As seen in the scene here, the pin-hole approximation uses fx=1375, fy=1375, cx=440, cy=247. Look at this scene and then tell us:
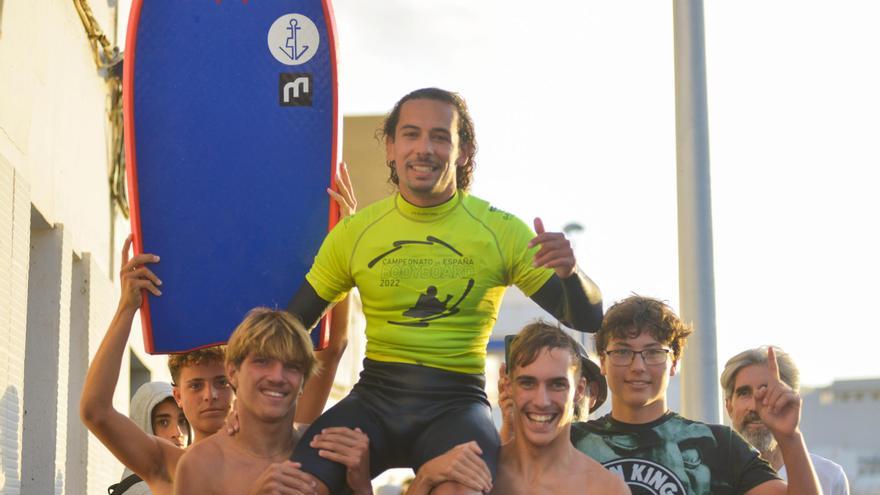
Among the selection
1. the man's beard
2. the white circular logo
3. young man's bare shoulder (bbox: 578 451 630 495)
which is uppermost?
the white circular logo

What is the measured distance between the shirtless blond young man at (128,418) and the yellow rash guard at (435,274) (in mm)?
741

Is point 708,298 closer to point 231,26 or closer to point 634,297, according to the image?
point 634,297

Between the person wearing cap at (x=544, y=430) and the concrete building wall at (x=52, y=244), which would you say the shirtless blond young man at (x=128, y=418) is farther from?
the person wearing cap at (x=544, y=430)

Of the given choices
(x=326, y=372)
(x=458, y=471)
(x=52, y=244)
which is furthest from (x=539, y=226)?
(x=52, y=244)

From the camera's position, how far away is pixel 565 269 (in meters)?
3.63

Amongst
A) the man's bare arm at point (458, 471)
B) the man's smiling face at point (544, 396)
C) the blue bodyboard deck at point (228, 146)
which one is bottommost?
the man's bare arm at point (458, 471)

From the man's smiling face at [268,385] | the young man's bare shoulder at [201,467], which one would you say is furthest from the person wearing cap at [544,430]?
the young man's bare shoulder at [201,467]

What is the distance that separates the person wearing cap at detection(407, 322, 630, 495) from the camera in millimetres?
3686

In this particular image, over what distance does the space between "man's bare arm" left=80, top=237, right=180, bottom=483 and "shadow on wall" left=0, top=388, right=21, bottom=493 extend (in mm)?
849

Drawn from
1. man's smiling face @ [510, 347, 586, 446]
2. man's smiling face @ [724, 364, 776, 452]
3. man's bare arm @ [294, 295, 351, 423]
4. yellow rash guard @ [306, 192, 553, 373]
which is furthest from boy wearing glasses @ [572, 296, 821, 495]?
man's bare arm @ [294, 295, 351, 423]

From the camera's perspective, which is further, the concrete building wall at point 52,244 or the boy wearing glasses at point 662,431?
the concrete building wall at point 52,244

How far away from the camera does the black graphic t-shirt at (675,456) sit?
3885 mm

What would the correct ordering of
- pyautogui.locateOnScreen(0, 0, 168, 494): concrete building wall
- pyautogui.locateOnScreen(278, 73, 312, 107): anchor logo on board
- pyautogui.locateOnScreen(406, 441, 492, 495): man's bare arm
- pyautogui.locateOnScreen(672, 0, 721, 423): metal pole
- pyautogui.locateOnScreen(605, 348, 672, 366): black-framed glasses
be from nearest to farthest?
pyautogui.locateOnScreen(406, 441, 492, 495): man's bare arm
pyautogui.locateOnScreen(605, 348, 672, 366): black-framed glasses
pyautogui.locateOnScreen(278, 73, 312, 107): anchor logo on board
pyautogui.locateOnScreen(0, 0, 168, 494): concrete building wall
pyautogui.locateOnScreen(672, 0, 721, 423): metal pole

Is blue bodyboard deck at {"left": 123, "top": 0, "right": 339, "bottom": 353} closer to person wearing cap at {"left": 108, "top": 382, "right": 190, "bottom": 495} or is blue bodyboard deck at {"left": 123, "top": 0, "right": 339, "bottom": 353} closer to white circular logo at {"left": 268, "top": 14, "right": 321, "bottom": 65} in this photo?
white circular logo at {"left": 268, "top": 14, "right": 321, "bottom": 65}
